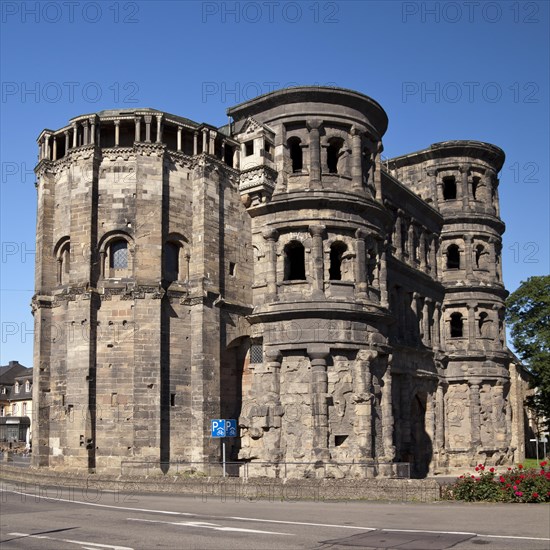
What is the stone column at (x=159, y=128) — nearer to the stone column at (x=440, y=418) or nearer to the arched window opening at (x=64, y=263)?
the arched window opening at (x=64, y=263)

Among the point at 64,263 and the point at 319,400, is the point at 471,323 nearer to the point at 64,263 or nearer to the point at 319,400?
the point at 319,400

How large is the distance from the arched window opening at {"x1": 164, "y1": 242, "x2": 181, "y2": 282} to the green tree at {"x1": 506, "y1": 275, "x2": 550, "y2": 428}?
24934mm

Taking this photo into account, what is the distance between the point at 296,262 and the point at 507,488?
16.5 meters

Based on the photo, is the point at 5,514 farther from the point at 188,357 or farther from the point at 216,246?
the point at 216,246

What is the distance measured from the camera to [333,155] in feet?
→ 114

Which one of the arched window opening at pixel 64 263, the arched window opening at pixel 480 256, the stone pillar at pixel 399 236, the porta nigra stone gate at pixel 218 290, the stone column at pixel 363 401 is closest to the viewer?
the stone column at pixel 363 401

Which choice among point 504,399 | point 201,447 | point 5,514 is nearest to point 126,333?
point 201,447

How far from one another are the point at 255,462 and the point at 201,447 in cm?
254

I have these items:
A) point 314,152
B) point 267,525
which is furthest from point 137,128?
point 267,525

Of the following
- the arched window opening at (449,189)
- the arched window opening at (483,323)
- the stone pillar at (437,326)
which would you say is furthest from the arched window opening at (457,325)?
the arched window opening at (449,189)

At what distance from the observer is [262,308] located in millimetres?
32312

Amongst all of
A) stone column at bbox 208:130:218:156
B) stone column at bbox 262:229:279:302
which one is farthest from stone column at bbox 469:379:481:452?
stone column at bbox 208:130:218:156

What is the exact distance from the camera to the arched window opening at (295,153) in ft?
111

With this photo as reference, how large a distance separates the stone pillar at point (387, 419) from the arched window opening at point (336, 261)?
4.30 metres
